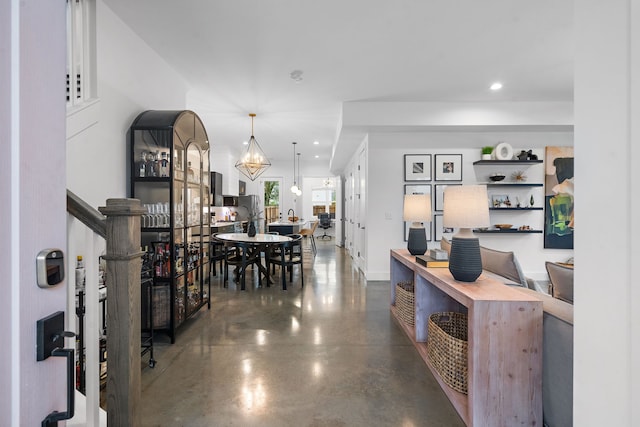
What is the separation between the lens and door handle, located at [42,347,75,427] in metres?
0.61

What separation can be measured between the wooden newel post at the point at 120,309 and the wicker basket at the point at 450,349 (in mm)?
1785

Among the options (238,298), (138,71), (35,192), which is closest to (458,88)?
(138,71)

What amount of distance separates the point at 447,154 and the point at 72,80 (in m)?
4.85

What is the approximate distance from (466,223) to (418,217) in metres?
1.10

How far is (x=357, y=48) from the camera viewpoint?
3018 mm

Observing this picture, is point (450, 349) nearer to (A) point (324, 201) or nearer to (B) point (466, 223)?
(B) point (466, 223)

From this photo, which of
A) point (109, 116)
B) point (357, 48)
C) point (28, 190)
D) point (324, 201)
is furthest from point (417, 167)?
point (324, 201)

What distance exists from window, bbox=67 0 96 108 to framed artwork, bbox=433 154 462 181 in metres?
4.59

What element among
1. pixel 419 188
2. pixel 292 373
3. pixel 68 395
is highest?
pixel 419 188

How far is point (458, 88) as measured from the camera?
398 centimetres

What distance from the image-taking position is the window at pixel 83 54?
2.19m

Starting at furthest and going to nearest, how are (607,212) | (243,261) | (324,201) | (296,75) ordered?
(324,201)
(243,261)
(296,75)
(607,212)

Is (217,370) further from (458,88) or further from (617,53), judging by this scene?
(458,88)

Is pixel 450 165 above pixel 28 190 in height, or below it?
above
